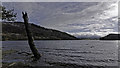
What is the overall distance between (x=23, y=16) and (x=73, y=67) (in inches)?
555

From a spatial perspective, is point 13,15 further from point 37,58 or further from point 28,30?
point 37,58

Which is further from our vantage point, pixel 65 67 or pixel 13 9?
pixel 13 9

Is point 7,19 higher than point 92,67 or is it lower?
higher

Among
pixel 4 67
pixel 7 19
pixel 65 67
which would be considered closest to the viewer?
pixel 4 67

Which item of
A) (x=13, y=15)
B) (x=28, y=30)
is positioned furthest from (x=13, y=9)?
(x=28, y=30)

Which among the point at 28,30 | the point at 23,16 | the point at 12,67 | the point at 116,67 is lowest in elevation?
the point at 116,67

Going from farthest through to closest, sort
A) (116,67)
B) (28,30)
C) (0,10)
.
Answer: (0,10)
(28,30)
(116,67)

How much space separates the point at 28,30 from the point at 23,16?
3071 millimetres

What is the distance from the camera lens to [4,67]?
16.2 metres

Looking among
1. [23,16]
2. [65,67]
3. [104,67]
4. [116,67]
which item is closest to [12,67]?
[65,67]

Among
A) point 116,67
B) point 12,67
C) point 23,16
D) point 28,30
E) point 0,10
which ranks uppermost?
point 0,10

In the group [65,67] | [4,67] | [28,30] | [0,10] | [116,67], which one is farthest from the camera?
[0,10]

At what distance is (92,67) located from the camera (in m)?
20.4

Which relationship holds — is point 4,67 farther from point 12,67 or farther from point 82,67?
point 82,67
